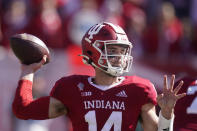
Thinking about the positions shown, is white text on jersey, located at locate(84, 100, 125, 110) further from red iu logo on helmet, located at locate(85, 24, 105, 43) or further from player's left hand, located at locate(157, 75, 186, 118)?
red iu logo on helmet, located at locate(85, 24, 105, 43)

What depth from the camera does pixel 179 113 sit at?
4395 mm

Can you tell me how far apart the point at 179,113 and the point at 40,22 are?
3.88 m

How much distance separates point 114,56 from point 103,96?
290 millimetres

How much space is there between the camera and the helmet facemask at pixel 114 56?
4109 mm

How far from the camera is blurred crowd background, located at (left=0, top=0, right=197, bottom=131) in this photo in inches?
296

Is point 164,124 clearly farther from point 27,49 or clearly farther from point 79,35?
point 79,35

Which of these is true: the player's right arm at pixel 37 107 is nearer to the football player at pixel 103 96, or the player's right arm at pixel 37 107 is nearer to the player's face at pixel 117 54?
the football player at pixel 103 96

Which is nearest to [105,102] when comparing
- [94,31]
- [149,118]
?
[149,118]

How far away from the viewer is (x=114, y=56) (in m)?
4.12

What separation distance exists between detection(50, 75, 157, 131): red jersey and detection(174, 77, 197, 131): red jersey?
1.32 ft

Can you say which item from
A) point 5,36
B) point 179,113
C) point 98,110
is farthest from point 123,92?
point 5,36

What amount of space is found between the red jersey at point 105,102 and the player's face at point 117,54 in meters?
0.16

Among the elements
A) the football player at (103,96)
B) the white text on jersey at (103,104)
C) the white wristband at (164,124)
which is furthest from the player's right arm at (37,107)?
the white wristband at (164,124)

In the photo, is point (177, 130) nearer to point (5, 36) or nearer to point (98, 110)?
point (98, 110)
